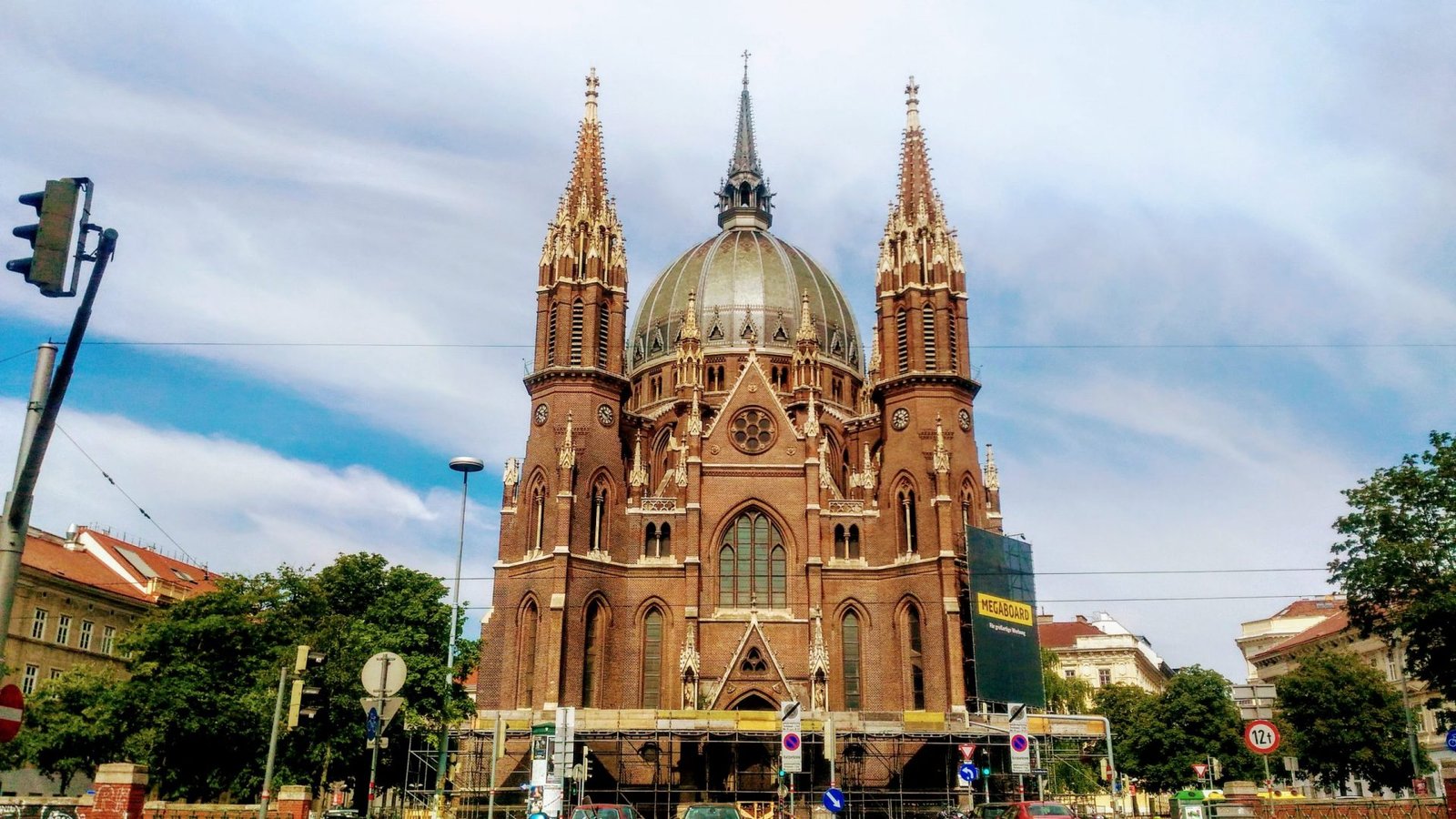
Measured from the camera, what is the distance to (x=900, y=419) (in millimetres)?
63719

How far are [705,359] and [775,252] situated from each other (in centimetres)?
1098

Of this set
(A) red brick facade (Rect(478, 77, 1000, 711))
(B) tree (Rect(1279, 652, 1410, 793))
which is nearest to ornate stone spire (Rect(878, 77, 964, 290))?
(A) red brick facade (Rect(478, 77, 1000, 711))

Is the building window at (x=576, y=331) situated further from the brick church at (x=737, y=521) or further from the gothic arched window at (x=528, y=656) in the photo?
the gothic arched window at (x=528, y=656)

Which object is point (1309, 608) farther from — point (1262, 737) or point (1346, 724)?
point (1262, 737)

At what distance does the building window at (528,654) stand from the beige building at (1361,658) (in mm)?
35214

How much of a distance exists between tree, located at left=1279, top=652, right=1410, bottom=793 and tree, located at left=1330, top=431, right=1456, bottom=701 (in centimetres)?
2154

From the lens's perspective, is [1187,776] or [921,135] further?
[921,135]

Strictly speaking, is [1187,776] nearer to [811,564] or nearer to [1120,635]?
[811,564]

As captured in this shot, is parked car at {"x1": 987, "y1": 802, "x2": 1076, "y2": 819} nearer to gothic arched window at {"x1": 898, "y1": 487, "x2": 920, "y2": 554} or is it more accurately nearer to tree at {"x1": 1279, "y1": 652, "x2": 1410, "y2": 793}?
gothic arched window at {"x1": 898, "y1": 487, "x2": 920, "y2": 554}

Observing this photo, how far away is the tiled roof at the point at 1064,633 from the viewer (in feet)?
413

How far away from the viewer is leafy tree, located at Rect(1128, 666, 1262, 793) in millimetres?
67688

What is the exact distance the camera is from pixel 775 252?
83125 millimetres

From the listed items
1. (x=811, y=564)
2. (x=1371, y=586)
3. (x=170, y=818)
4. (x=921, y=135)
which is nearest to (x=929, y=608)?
(x=811, y=564)

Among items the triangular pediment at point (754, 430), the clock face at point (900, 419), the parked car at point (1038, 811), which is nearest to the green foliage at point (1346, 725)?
the clock face at point (900, 419)
